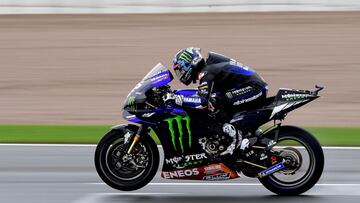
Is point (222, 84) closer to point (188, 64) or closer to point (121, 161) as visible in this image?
point (188, 64)

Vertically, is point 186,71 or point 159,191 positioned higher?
point 186,71

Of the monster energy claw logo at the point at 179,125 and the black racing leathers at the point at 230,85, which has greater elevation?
the black racing leathers at the point at 230,85

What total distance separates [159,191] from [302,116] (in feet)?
25.3

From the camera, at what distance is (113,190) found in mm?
9164

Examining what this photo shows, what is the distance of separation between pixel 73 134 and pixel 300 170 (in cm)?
547

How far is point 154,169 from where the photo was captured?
8.85 m

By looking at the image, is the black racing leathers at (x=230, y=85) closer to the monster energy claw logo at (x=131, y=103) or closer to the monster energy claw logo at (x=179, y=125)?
the monster energy claw logo at (x=179, y=125)

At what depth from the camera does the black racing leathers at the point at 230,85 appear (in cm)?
875

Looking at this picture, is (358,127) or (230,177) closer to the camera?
(230,177)

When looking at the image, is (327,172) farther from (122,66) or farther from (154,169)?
(122,66)

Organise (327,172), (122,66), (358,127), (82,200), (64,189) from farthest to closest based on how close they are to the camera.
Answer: (122,66) → (358,127) → (327,172) → (64,189) → (82,200)

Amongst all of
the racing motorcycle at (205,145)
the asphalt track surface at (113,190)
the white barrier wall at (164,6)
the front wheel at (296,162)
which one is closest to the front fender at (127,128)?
the racing motorcycle at (205,145)

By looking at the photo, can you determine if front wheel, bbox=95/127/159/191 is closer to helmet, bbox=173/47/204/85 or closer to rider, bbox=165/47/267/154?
rider, bbox=165/47/267/154

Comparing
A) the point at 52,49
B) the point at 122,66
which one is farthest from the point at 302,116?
the point at 52,49
